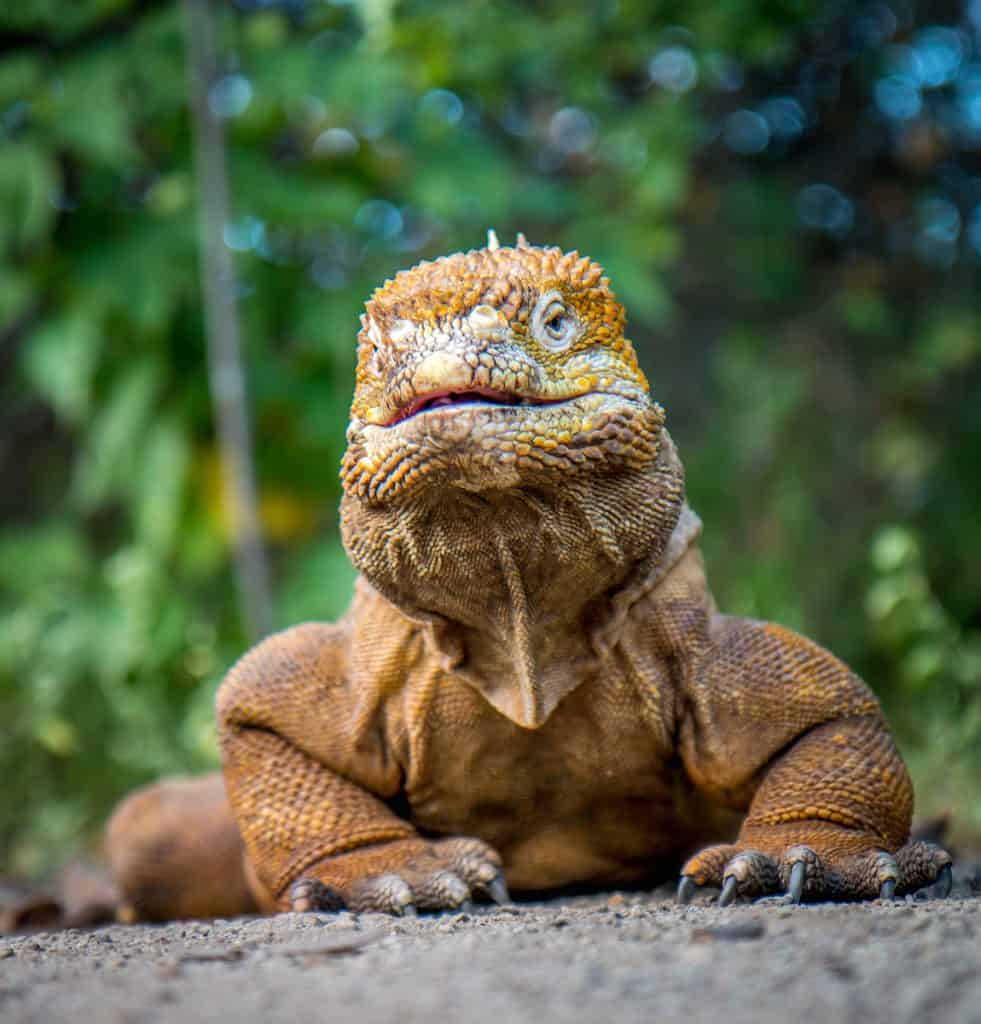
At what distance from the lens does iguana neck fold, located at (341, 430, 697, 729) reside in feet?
11.8

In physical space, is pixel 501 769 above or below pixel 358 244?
below

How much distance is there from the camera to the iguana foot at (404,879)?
388cm

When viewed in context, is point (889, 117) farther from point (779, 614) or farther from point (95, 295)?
point (95, 295)

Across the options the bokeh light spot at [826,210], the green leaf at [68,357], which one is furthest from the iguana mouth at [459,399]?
the bokeh light spot at [826,210]

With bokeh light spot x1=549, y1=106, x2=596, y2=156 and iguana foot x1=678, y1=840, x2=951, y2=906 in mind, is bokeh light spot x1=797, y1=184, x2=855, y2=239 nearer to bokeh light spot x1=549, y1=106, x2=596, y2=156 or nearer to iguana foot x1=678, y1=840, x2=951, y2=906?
bokeh light spot x1=549, y1=106, x2=596, y2=156

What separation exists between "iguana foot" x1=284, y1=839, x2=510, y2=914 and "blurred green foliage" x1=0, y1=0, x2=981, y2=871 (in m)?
4.05

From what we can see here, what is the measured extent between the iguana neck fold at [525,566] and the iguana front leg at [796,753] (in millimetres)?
367

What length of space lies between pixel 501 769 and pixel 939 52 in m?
8.44

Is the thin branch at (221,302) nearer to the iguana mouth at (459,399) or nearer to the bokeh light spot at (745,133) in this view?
the bokeh light spot at (745,133)

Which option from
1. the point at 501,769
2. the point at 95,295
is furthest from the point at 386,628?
the point at 95,295

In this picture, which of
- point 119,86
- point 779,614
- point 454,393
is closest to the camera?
point 454,393

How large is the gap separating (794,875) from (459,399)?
4.66 feet

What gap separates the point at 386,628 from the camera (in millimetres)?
4270

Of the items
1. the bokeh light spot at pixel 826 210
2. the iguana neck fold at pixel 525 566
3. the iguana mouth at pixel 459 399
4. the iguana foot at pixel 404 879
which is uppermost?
the bokeh light spot at pixel 826 210
